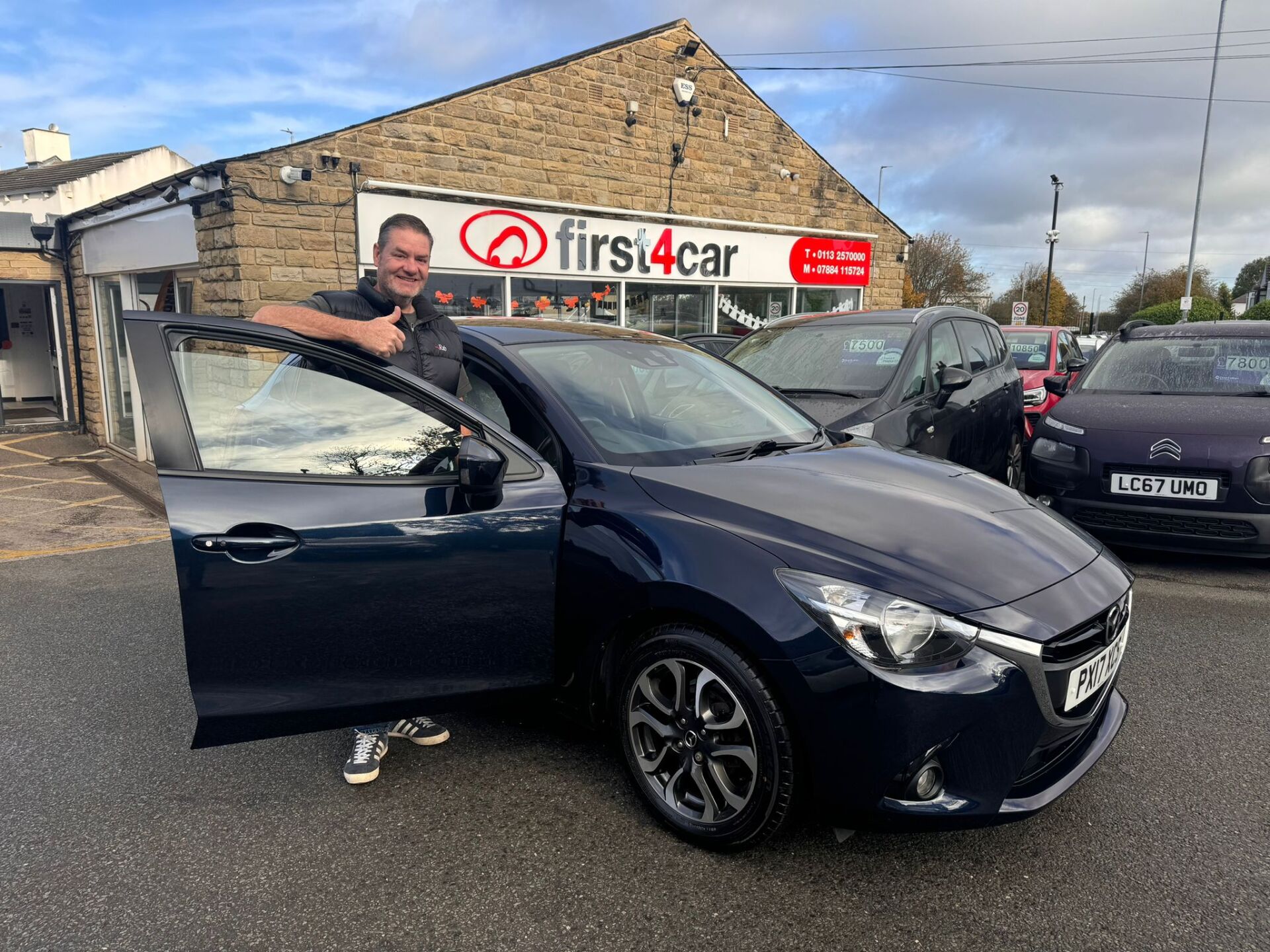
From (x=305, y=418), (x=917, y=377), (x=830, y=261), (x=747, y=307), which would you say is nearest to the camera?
(x=305, y=418)

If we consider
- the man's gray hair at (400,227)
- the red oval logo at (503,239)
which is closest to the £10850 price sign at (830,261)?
the red oval logo at (503,239)

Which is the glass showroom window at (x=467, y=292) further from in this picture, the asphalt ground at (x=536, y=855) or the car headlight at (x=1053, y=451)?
the asphalt ground at (x=536, y=855)

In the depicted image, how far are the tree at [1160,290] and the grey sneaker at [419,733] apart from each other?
76.4 m

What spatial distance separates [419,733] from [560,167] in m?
9.29

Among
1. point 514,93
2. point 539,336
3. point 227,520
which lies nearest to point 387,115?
point 514,93

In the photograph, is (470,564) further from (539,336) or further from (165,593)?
(165,593)

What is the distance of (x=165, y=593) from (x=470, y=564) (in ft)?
11.9

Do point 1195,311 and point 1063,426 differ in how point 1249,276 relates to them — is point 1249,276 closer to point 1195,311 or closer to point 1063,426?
point 1195,311

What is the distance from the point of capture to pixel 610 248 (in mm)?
11625

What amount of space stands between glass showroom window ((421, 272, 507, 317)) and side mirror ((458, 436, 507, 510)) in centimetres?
755

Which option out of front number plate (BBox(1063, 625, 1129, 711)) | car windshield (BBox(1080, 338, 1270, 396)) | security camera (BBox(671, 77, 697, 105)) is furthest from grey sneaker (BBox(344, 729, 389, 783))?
security camera (BBox(671, 77, 697, 105))

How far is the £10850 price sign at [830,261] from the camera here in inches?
564

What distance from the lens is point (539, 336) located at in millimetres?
3436

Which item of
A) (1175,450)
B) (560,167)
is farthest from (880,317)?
(560,167)
